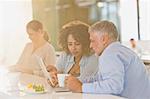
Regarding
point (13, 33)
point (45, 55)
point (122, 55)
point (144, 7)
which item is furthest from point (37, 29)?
point (144, 7)

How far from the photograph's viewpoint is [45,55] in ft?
8.93

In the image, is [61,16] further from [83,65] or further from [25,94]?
[25,94]

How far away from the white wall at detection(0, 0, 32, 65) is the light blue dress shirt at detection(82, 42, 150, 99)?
100 inches

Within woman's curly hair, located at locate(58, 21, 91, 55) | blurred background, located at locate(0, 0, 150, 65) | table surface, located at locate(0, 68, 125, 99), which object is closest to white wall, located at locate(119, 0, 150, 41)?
blurred background, located at locate(0, 0, 150, 65)

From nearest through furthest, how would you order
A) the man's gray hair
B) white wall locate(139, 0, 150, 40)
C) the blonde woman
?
1. the man's gray hair
2. the blonde woman
3. white wall locate(139, 0, 150, 40)

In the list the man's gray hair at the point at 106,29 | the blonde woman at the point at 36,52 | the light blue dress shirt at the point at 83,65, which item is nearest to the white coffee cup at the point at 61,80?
the light blue dress shirt at the point at 83,65

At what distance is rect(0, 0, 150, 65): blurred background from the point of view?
4.02 metres

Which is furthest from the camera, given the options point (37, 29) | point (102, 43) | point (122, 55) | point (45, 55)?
point (37, 29)

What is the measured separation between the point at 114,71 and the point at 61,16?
3007 millimetres

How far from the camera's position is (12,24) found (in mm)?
4074

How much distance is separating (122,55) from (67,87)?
384 millimetres

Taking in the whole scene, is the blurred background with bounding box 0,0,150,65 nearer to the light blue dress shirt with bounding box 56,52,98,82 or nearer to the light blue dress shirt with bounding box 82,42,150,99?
the light blue dress shirt with bounding box 56,52,98,82

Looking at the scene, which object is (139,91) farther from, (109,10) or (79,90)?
(109,10)

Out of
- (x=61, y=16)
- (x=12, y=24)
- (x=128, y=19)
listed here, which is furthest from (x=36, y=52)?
(x=128, y=19)
